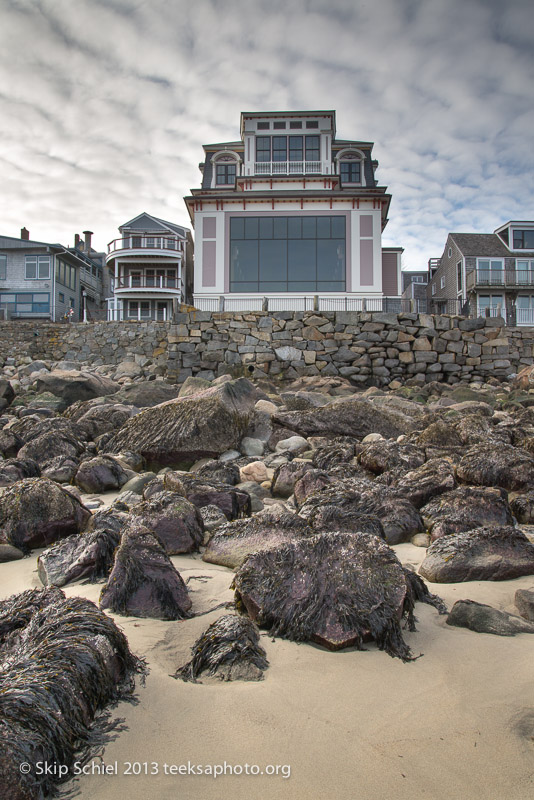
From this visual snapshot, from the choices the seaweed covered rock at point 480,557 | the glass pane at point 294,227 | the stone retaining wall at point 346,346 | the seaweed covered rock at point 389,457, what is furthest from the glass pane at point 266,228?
the seaweed covered rock at point 480,557

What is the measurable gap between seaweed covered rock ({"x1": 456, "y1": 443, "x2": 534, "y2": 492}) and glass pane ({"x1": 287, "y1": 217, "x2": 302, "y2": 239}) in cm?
1962

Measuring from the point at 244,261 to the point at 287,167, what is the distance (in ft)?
24.3

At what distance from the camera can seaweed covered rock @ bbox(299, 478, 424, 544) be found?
11.1 feet

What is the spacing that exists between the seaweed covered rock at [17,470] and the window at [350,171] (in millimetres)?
29059

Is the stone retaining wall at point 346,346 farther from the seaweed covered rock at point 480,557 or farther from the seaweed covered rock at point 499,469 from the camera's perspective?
the seaweed covered rock at point 480,557

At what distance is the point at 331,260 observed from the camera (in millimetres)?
22344

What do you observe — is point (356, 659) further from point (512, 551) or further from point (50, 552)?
point (50, 552)

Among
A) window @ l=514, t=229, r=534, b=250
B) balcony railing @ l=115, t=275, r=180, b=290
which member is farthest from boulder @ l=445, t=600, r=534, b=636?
window @ l=514, t=229, r=534, b=250

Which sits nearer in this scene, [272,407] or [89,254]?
[272,407]

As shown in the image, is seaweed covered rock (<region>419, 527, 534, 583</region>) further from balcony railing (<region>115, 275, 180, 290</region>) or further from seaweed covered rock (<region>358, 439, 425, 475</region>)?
balcony railing (<region>115, 275, 180, 290</region>)

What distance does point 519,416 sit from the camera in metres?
7.53

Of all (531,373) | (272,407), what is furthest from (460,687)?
(531,373)

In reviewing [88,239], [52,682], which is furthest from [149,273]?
[52,682]

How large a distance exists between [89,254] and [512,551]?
49536mm
